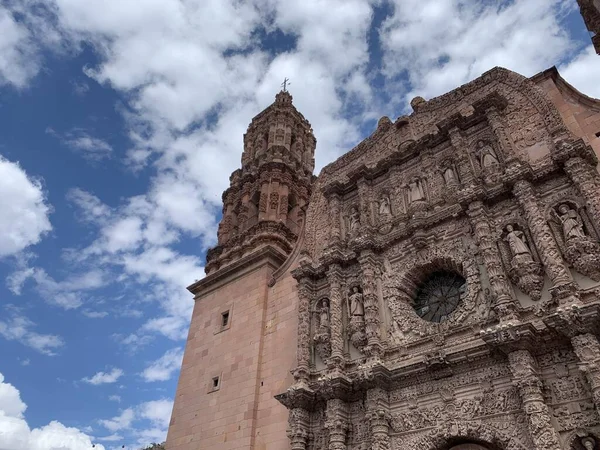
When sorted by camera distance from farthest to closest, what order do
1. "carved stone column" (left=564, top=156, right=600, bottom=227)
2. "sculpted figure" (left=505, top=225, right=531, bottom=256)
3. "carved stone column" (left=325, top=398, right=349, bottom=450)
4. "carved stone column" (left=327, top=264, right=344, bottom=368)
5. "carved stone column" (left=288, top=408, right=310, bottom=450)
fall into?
"carved stone column" (left=327, top=264, right=344, bottom=368) → "carved stone column" (left=288, top=408, right=310, bottom=450) → "carved stone column" (left=325, top=398, right=349, bottom=450) → "sculpted figure" (left=505, top=225, right=531, bottom=256) → "carved stone column" (left=564, top=156, right=600, bottom=227)

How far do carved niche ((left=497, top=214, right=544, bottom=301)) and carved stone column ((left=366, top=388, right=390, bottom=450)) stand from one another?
3.47 m

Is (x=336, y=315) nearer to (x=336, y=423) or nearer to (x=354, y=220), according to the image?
(x=336, y=423)

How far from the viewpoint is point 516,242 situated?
369 inches

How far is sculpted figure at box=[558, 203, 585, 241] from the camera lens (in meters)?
8.76

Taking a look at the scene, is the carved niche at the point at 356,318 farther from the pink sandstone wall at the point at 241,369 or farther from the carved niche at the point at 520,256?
the carved niche at the point at 520,256

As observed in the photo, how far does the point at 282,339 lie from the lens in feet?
40.9

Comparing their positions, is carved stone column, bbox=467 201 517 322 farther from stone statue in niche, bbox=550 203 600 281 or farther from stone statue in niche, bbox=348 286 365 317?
stone statue in niche, bbox=348 286 365 317

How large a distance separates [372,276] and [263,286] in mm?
3916

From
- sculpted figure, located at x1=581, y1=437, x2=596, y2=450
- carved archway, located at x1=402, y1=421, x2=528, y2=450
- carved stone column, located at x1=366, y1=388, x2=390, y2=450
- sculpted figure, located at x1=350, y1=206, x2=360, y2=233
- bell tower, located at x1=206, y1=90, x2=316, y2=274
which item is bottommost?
sculpted figure, located at x1=581, y1=437, x2=596, y2=450

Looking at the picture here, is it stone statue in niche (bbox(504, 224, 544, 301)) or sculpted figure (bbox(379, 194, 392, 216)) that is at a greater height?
sculpted figure (bbox(379, 194, 392, 216))

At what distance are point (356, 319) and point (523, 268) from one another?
3786 millimetres

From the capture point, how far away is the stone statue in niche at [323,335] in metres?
11.0

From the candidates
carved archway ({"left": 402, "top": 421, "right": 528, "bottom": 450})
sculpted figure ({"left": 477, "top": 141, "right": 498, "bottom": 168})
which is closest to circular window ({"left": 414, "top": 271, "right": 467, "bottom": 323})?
carved archway ({"left": 402, "top": 421, "right": 528, "bottom": 450})

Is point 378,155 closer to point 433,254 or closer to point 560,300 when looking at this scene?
point 433,254
